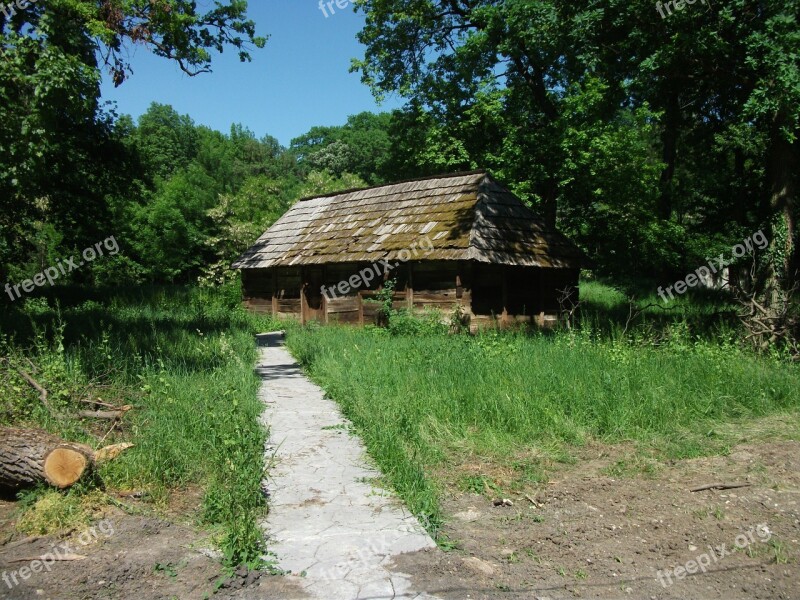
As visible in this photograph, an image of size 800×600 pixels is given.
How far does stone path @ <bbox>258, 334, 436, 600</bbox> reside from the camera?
4.09 metres

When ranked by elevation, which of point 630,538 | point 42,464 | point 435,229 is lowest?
point 630,538

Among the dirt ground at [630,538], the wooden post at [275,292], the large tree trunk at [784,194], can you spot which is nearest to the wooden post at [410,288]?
the wooden post at [275,292]

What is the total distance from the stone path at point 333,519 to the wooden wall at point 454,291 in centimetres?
801

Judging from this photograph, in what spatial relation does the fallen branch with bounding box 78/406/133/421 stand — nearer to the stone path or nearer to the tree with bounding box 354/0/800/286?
the stone path

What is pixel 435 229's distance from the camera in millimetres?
16656

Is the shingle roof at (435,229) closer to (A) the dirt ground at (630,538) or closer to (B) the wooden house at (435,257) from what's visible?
(B) the wooden house at (435,257)

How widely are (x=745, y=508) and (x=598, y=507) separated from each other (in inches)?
48.2

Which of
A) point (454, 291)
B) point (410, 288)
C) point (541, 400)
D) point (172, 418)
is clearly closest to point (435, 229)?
point (410, 288)

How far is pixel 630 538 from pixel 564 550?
57cm

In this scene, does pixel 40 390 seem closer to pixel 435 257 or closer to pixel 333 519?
pixel 333 519

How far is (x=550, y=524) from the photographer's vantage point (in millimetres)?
4980

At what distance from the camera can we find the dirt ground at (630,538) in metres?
4.11

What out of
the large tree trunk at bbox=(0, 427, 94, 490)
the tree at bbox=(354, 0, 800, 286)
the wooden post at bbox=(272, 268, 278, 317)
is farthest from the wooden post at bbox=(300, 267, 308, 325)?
the large tree trunk at bbox=(0, 427, 94, 490)

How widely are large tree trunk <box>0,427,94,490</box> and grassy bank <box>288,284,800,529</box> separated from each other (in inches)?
108
